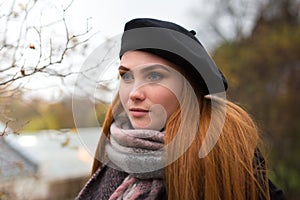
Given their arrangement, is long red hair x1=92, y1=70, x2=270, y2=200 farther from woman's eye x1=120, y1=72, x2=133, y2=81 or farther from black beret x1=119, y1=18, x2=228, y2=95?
woman's eye x1=120, y1=72, x2=133, y2=81

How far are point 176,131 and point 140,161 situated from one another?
12 centimetres

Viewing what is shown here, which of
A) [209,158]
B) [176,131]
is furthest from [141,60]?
[209,158]

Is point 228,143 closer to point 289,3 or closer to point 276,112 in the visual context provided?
point 276,112

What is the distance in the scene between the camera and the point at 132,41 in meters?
1.11

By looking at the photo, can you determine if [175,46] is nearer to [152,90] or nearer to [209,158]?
[152,90]

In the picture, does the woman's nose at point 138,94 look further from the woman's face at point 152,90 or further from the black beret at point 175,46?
the black beret at point 175,46

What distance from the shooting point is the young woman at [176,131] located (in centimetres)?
102

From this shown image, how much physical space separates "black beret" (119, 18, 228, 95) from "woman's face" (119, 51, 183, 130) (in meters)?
A: 0.03

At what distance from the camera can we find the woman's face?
1.07 metres

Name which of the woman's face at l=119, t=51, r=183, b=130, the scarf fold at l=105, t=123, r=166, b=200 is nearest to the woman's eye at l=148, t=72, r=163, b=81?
the woman's face at l=119, t=51, r=183, b=130

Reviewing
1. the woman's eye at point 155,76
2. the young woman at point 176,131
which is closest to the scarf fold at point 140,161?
the young woman at point 176,131

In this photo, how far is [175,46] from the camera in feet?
3.47

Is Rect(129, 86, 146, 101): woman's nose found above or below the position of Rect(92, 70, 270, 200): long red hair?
above

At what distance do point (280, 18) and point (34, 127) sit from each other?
5.49m
